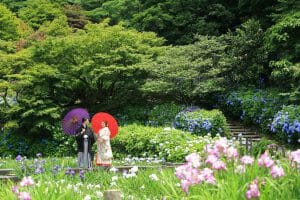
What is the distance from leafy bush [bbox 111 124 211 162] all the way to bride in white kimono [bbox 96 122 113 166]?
2.06 metres

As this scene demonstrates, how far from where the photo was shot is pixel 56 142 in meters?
15.5

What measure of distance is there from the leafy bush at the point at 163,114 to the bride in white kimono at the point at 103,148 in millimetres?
5719

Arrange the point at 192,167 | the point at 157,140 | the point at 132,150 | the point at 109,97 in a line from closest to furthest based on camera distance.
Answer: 1. the point at 192,167
2. the point at 157,140
3. the point at 132,150
4. the point at 109,97

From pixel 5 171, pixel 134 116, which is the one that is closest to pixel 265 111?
pixel 134 116

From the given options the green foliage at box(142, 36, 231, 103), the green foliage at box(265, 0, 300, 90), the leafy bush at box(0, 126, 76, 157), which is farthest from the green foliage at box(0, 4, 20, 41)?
the green foliage at box(265, 0, 300, 90)

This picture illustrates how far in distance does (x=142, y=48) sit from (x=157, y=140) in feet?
18.4

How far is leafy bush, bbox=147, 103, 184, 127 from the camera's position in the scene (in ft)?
50.7

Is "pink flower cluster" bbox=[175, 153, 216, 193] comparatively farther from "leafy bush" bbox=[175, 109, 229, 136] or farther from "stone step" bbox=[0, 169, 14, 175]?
"leafy bush" bbox=[175, 109, 229, 136]

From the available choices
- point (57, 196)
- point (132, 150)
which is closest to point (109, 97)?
point (132, 150)

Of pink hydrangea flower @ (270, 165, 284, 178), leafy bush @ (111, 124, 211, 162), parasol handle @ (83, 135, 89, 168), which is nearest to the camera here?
pink hydrangea flower @ (270, 165, 284, 178)

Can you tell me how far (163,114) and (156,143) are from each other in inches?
146

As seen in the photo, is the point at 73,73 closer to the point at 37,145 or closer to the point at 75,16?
the point at 37,145

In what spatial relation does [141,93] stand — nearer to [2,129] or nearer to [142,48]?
[142,48]

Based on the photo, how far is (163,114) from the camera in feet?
51.7
